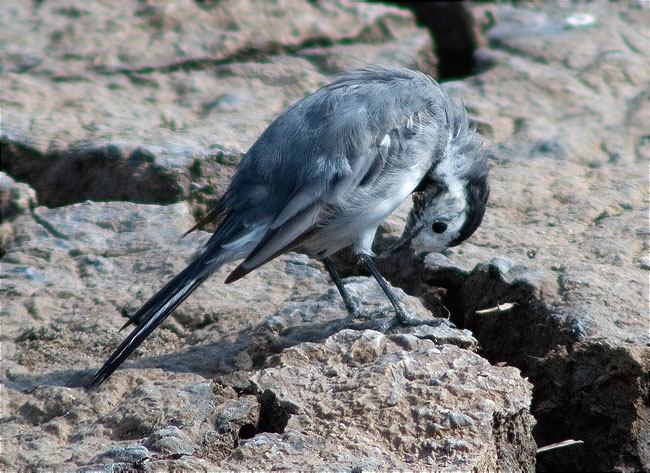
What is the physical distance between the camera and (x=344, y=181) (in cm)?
392

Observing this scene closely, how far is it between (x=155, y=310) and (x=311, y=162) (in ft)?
2.74

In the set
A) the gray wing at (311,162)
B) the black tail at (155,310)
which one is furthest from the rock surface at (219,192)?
the gray wing at (311,162)

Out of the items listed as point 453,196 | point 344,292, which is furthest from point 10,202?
point 453,196

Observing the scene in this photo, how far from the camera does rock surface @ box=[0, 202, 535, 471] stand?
2.92 meters

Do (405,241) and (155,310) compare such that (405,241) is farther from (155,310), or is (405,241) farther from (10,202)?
(10,202)

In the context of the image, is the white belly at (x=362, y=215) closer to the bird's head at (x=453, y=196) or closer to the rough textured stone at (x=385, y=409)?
the bird's head at (x=453, y=196)

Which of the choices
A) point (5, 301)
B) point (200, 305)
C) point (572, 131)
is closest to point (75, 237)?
point (5, 301)

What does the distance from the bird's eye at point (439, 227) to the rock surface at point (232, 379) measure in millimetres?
376

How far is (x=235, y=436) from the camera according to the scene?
304 cm

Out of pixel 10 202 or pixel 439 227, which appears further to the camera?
pixel 10 202

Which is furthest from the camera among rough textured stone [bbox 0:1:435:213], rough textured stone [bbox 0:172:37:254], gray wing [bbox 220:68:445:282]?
rough textured stone [bbox 0:1:435:213]

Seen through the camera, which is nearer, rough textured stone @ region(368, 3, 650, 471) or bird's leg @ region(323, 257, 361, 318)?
rough textured stone @ region(368, 3, 650, 471)

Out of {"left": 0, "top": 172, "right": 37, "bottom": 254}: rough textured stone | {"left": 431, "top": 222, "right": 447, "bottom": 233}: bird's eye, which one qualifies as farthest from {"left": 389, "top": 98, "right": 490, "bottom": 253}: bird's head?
{"left": 0, "top": 172, "right": 37, "bottom": 254}: rough textured stone

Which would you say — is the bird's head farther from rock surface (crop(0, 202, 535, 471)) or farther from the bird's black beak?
rock surface (crop(0, 202, 535, 471))
